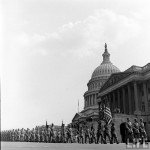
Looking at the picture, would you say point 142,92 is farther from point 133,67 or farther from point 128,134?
point 128,134

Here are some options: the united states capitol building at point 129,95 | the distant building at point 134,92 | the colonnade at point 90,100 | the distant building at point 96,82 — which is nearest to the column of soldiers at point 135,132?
the united states capitol building at point 129,95

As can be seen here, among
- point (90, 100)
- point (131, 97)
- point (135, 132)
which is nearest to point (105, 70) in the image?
point (90, 100)

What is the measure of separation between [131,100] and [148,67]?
330 inches

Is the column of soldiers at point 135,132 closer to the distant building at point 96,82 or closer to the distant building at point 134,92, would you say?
the distant building at point 134,92

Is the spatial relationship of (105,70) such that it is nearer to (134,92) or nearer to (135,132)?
(134,92)

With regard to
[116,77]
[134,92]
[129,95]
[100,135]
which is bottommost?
[100,135]

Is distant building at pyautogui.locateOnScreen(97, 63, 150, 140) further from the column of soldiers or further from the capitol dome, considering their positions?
the capitol dome

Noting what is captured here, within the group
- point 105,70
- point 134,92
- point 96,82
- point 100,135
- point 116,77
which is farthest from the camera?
point 105,70

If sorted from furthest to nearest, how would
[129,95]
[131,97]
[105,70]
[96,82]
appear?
1. [105,70]
2. [96,82]
3. [131,97]
4. [129,95]

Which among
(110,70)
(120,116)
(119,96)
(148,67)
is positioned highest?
(110,70)

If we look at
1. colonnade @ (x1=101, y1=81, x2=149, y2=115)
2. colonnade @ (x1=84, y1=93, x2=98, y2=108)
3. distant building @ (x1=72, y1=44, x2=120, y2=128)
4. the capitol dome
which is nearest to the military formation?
colonnade @ (x1=101, y1=81, x2=149, y2=115)

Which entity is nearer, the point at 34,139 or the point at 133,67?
the point at 34,139

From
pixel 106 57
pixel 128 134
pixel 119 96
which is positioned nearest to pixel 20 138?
pixel 119 96

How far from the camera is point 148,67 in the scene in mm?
60219
